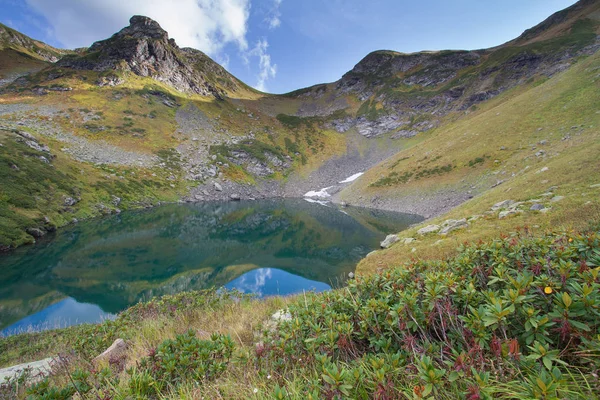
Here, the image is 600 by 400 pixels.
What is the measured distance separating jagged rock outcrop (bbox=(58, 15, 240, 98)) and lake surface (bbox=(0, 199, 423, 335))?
371 ft

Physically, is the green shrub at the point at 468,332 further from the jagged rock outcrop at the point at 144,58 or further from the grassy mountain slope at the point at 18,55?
the grassy mountain slope at the point at 18,55

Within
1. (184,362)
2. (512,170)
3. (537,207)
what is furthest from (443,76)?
(184,362)

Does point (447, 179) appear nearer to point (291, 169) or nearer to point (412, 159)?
point (412, 159)

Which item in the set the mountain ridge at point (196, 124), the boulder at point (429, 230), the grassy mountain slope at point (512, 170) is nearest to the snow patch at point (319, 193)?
the mountain ridge at point (196, 124)

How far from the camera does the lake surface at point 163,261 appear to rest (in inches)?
749

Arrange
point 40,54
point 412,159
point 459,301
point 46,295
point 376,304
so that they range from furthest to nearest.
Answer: point 40,54
point 412,159
point 46,295
point 376,304
point 459,301

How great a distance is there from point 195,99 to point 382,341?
152 metres

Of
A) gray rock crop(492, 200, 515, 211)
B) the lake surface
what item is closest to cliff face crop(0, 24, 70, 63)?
the lake surface

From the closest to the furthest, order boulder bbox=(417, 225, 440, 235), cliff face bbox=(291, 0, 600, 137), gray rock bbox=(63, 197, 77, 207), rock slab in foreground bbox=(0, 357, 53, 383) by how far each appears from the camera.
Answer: rock slab in foreground bbox=(0, 357, 53, 383)
boulder bbox=(417, 225, 440, 235)
gray rock bbox=(63, 197, 77, 207)
cliff face bbox=(291, 0, 600, 137)

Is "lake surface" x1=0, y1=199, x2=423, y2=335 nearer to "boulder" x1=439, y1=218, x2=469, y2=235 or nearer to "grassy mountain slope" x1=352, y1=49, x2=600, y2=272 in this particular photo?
"boulder" x1=439, y1=218, x2=469, y2=235

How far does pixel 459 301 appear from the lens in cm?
334

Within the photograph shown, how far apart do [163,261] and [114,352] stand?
2527 centimetres

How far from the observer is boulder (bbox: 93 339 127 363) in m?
5.68

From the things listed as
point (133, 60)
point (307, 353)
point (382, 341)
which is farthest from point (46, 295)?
point (133, 60)
